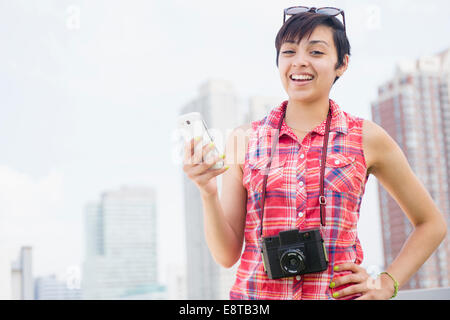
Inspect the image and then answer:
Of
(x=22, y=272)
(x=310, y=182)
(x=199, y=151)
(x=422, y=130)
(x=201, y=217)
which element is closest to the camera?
(x=199, y=151)

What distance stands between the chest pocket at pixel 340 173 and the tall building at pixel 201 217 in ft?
62.2

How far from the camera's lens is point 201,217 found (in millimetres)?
23641

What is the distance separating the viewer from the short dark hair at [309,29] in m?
0.82

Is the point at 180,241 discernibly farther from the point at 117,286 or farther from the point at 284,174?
the point at 284,174

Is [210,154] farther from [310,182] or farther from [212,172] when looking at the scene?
[310,182]

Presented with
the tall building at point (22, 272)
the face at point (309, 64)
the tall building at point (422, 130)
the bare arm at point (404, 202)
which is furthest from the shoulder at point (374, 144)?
the tall building at point (422, 130)

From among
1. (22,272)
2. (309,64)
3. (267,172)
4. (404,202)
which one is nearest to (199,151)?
(267,172)

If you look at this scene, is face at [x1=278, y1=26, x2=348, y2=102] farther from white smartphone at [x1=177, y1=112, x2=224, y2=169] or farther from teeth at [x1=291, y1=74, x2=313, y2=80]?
white smartphone at [x1=177, y1=112, x2=224, y2=169]

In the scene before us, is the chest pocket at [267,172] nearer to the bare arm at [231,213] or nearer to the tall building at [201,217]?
the bare arm at [231,213]

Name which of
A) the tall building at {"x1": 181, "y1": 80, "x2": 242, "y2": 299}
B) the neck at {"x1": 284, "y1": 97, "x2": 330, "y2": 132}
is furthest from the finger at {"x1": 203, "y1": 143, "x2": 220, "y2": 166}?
the tall building at {"x1": 181, "y1": 80, "x2": 242, "y2": 299}

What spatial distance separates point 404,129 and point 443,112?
1.98 m

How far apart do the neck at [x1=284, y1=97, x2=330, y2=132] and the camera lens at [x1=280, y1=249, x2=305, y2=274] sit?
0.73ft

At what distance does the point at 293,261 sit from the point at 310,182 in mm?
124
